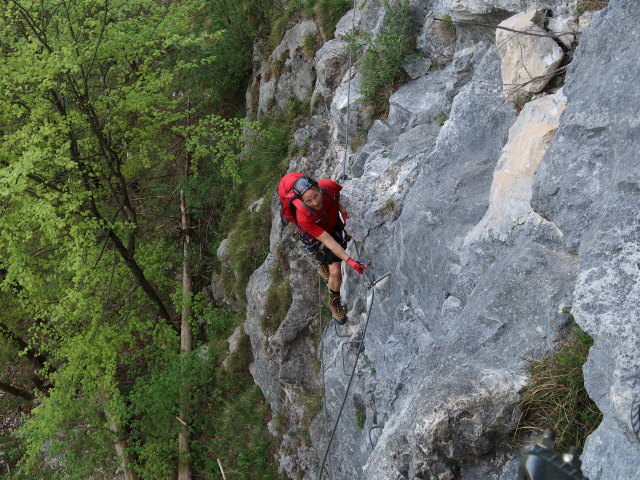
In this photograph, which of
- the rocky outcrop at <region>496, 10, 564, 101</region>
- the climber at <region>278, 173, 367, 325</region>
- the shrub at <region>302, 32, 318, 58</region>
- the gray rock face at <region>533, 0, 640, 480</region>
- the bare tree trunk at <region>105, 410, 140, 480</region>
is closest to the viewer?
the gray rock face at <region>533, 0, 640, 480</region>

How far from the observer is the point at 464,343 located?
4.21 meters

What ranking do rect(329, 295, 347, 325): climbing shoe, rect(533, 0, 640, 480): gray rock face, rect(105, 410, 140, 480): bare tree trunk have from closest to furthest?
rect(533, 0, 640, 480): gray rock face → rect(329, 295, 347, 325): climbing shoe → rect(105, 410, 140, 480): bare tree trunk

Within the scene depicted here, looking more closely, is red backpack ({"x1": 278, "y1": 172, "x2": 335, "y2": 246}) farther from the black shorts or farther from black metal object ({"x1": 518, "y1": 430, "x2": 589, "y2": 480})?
black metal object ({"x1": 518, "y1": 430, "x2": 589, "y2": 480})

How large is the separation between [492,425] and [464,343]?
2.26ft

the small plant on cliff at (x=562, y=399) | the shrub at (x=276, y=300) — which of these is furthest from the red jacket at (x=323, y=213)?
the shrub at (x=276, y=300)

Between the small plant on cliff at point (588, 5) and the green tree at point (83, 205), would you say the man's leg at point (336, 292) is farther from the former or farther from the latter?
the green tree at point (83, 205)

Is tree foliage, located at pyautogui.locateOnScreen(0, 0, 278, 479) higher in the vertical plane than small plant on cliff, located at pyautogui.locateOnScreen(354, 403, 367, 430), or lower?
higher

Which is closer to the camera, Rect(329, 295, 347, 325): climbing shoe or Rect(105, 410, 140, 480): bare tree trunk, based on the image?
Rect(329, 295, 347, 325): climbing shoe

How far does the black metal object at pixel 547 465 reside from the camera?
156 centimetres

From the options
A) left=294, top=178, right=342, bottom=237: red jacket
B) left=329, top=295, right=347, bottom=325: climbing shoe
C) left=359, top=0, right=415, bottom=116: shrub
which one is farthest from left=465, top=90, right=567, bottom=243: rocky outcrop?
left=359, top=0, right=415, bottom=116: shrub

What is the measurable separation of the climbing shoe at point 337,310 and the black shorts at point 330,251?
610 millimetres

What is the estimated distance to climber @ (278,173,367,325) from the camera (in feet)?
19.4

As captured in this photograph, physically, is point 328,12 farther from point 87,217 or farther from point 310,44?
point 87,217

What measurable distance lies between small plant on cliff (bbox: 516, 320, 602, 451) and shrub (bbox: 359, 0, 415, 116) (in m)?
5.21
